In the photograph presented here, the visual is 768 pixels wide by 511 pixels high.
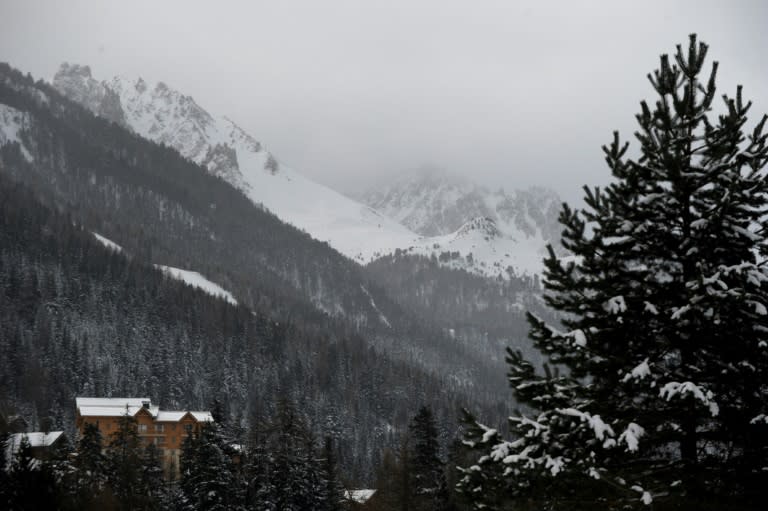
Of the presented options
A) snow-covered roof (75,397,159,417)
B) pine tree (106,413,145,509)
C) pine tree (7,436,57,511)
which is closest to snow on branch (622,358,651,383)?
pine tree (7,436,57,511)

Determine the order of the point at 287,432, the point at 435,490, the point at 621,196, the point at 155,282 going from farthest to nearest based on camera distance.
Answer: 1. the point at 155,282
2. the point at 287,432
3. the point at 435,490
4. the point at 621,196

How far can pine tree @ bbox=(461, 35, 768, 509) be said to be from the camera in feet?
34.5

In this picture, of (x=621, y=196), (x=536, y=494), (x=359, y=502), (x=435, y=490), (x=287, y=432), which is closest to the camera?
(x=536, y=494)

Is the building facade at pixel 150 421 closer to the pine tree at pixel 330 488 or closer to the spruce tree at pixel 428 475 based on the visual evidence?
the pine tree at pixel 330 488

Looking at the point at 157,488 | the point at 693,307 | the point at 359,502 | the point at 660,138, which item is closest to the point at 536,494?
the point at 693,307

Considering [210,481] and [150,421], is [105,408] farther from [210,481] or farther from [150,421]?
[210,481]

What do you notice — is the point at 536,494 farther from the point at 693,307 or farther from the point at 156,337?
the point at 156,337

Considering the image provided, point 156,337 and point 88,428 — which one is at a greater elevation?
point 156,337

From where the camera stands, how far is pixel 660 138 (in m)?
12.0

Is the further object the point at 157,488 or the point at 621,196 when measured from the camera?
the point at 157,488

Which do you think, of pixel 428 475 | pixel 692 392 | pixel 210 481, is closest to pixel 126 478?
pixel 210 481

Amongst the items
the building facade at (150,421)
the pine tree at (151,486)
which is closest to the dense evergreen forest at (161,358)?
the building facade at (150,421)

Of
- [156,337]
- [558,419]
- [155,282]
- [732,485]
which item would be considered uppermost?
[155,282]

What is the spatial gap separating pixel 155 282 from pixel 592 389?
19267 centimetres
